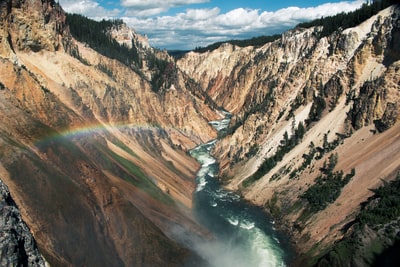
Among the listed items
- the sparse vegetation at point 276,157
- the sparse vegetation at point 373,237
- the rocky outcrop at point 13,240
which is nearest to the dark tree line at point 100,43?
the sparse vegetation at point 276,157

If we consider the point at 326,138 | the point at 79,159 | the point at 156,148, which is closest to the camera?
the point at 79,159

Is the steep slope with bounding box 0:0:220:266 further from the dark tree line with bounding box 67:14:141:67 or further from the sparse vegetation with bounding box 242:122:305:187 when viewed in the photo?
the dark tree line with bounding box 67:14:141:67

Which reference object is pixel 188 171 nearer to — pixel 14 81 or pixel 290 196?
pixel 290 196

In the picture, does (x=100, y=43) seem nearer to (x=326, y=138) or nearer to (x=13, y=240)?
(x=326, y=138)

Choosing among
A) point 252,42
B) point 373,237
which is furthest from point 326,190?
point 252,42

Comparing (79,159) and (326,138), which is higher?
(79,159)

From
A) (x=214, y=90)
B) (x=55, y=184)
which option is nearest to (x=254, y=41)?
(x=214, y=90)
